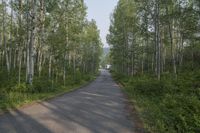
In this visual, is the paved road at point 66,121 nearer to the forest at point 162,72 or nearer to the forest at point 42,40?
the forest at point 162,72

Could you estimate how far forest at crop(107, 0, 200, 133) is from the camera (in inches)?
369

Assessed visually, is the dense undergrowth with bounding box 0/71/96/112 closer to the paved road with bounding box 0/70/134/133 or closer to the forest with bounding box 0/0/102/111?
the forest with bounding box 0/0/102/111

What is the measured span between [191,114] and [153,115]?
1.70 m

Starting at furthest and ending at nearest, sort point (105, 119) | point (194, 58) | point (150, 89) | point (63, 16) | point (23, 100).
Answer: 1. point (194, 58)
2. point (63, 16)
3. point (150, 89)
4. point (23, 100)
5. point (105, 119)

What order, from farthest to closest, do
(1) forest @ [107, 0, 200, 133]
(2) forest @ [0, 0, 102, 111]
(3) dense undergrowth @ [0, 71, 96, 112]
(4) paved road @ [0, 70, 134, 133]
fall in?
(2) forest @ [0, 0, 102, 111]
(3) dense undergrowth @ [0, 71, 96, 112]
(1) forest @ [107, 0, 200, 133]
(4) paved road @ [0, 70, 134, 133]

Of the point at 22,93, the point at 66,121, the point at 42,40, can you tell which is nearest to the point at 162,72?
the point at 42,40

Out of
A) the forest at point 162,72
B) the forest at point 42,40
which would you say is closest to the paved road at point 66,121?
the forest at point 162,72

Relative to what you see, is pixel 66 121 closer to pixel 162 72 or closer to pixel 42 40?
pixel 42 40

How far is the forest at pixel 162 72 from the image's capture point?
9.38 meters

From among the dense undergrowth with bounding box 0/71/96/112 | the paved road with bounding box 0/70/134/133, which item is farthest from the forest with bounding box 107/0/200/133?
the dense undergrowth with bounding box 0/71/96/112

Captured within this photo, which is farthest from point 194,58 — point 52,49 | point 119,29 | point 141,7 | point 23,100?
point 23,100

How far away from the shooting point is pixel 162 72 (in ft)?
106

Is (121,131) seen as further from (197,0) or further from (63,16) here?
(63,16)

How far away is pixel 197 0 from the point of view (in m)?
23.4
